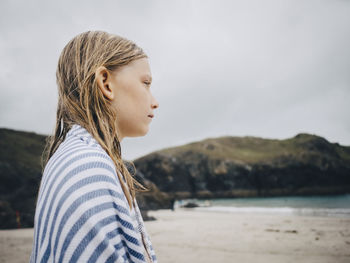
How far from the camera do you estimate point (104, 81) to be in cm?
95

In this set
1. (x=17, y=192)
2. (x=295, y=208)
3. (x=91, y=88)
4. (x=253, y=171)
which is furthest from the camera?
(x=253, y=171)

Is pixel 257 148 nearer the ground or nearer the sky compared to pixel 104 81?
nearer the ground

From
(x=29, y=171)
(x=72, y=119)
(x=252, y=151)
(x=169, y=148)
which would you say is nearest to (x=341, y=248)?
(x=72, y=119)

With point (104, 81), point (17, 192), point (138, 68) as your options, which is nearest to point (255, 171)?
point (17, 192)

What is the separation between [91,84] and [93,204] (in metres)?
0.51

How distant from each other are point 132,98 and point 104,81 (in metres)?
0.14

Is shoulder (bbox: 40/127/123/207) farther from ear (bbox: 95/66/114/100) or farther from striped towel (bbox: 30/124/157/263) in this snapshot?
ear (bbox: 95/66/114/100)

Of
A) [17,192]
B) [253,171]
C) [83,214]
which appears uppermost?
[83,214]

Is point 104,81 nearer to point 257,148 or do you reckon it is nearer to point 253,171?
point 253,171

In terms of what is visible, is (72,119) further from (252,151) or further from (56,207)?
(252,151)

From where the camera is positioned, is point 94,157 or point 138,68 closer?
point 94,157

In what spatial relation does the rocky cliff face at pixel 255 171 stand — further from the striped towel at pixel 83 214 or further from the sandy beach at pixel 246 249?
the striped towel at pixel 83 214

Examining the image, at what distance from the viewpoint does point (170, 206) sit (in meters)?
23.9

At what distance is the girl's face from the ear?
0.01 m
